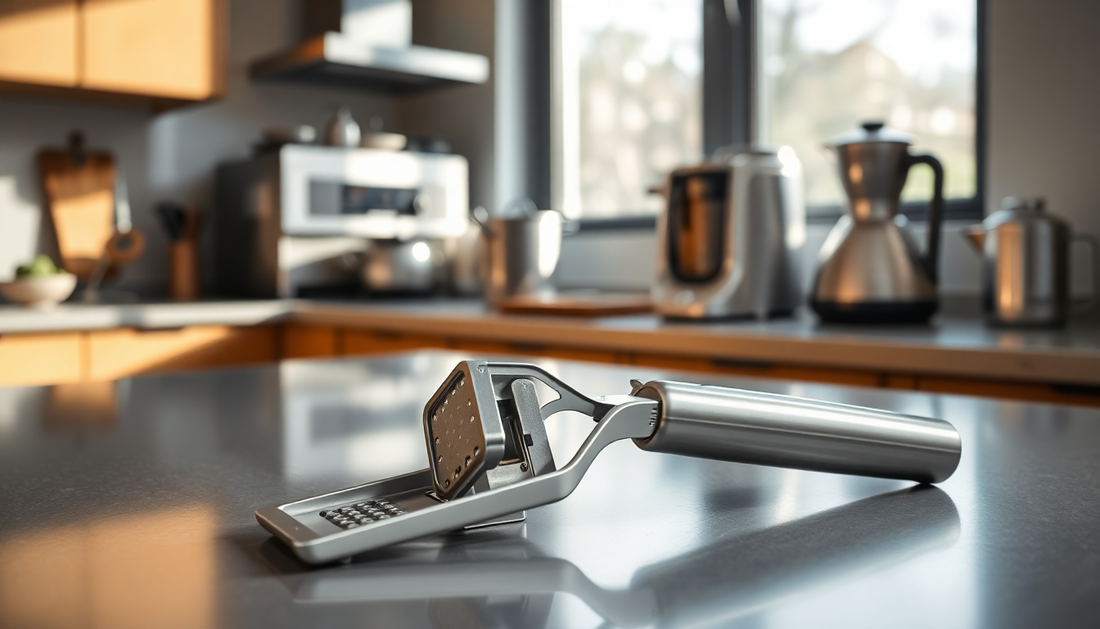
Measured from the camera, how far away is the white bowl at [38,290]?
2.59 meters

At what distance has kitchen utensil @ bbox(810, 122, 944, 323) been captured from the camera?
1908 mm

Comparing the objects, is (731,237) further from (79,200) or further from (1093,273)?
(79,200)

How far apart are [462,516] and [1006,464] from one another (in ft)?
1.28

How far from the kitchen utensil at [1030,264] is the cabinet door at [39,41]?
2352 mm

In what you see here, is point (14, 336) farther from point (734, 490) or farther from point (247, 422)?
point (734, 490)

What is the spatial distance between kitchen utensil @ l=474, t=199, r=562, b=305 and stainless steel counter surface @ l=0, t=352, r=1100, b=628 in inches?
73.4

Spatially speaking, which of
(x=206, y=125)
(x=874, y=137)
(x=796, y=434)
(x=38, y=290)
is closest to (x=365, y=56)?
(x=206, y=125)

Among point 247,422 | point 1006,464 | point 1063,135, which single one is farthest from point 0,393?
point 1063,135

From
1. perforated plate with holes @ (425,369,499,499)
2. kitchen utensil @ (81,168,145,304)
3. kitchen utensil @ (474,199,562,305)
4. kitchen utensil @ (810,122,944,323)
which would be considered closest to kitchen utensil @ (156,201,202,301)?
kitchen utensil @ (81,168,145,304)

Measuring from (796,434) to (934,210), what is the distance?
1541 mm

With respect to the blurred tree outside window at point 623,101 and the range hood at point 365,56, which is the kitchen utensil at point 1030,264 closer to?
the blurred tree outside window at point 623,101

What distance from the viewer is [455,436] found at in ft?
1.52

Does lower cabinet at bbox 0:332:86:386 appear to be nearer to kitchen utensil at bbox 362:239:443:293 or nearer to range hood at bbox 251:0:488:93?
kitchen utensil at bbox 362:239:443:293

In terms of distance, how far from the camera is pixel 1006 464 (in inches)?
25.1
